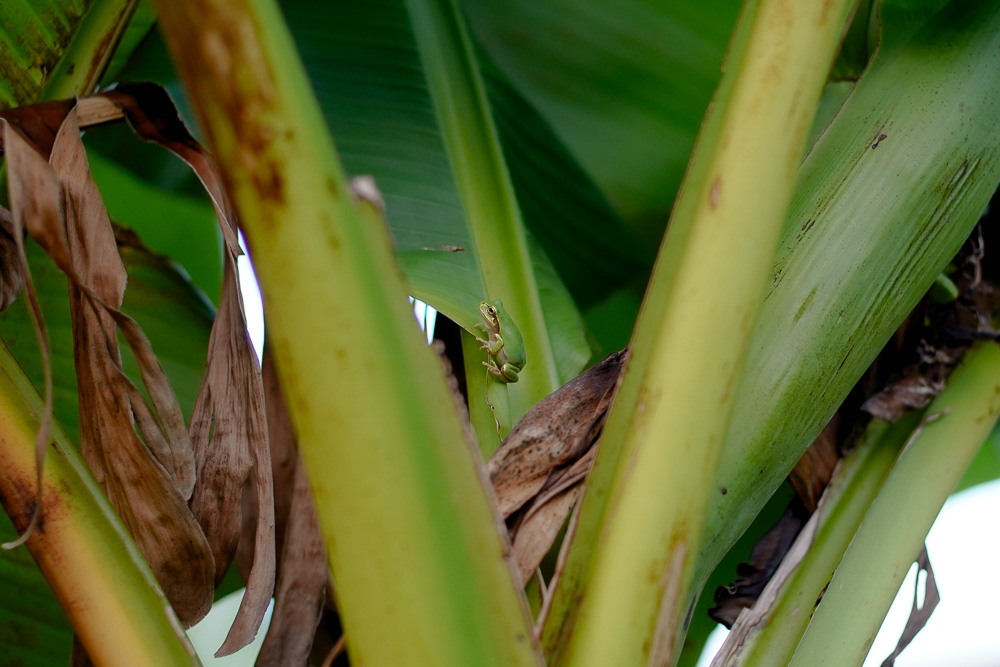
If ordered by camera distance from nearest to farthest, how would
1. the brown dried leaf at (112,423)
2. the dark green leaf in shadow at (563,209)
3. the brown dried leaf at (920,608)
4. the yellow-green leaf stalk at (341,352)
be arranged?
the yellow-green leaf stalk at (341,352)
the brown dried leaf at (112,423)
the brown dried leaf at (920,608)
the dark green leaf in shadow at (563,209)

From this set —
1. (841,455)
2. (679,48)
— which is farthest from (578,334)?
(679,48)

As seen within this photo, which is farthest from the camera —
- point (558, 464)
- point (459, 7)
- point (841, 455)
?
point (459, 7)

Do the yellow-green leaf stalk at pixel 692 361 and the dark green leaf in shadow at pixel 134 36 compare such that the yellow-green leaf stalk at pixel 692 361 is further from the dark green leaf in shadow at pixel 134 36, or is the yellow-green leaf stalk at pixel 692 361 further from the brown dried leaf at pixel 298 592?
the dark green leaf in shadow at pixel 134 36

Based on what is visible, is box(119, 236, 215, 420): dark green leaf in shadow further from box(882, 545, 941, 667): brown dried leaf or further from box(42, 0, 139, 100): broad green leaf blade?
box(882, 545, 941, 667): brown dried leaf

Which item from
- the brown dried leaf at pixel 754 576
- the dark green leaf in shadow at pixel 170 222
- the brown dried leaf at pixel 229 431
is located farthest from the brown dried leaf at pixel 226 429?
the dark green leaf in shadow at pixel 170 222

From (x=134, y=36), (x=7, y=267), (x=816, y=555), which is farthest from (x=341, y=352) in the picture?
(x=134, y=36)

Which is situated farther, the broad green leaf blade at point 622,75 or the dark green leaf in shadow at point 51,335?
the broad green leaf blade at point 622,75

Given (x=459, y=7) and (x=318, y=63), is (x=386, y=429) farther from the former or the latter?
(x=459, y=7)

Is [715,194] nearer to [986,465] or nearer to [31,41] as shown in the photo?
[31,41]
